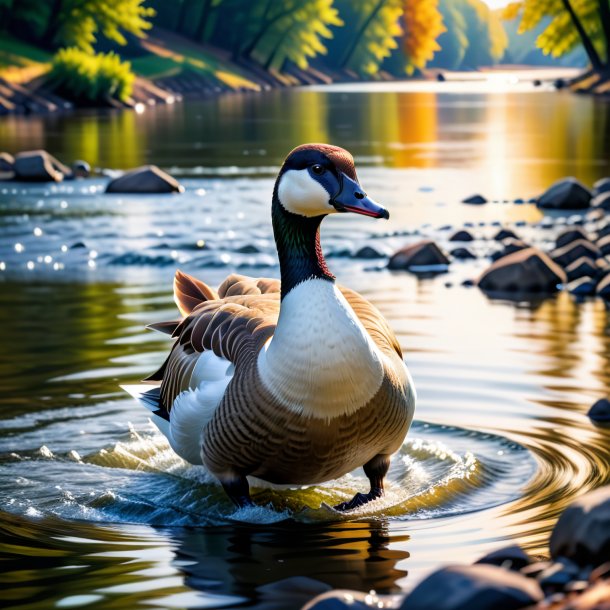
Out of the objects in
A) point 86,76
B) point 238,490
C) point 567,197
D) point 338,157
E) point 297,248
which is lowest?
point 238,490

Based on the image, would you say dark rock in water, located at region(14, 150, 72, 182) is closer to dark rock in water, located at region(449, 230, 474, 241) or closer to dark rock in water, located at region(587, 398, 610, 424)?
dark rock in water, located at region(449, 230, 474, 241)

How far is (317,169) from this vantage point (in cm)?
649

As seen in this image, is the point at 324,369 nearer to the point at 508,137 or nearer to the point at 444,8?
the point at 508,137

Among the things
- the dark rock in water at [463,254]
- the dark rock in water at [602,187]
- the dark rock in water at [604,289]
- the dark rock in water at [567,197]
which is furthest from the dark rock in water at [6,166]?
the dark rock in water at [604,289]

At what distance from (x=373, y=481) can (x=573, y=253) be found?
29.7ft

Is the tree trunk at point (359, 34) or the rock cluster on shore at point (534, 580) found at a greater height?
the tree trunk at point (359, 34)

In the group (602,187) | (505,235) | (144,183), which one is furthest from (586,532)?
(144,183)

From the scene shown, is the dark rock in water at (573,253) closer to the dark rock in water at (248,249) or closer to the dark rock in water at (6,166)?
the dark rock in water at (248,249)

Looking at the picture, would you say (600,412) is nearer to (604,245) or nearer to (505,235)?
(604,245)

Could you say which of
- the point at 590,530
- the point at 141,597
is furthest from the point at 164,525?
the point at 590,530

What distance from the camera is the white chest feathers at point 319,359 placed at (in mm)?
6258

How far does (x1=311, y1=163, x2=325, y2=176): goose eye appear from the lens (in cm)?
648

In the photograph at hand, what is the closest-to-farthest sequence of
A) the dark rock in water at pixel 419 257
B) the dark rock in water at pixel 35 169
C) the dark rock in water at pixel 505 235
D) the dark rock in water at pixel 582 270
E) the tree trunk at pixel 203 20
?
1. the dark rock in water at pixel 582 270
2. the dark rock in water at pixel 419 257
3. the dark rock in water at pixel 505 235
4. the dark rock in water at pixel 35 169
5. the tree trunk at pixel 203 20

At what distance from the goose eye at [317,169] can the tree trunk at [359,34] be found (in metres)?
107
